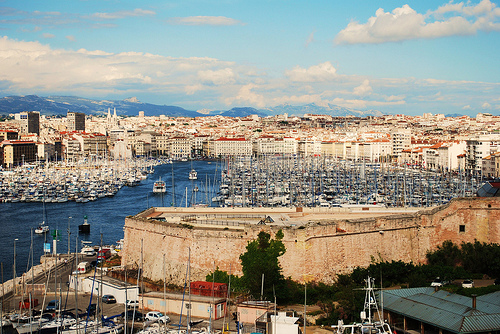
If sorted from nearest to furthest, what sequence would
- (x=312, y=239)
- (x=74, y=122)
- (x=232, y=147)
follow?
(x=312, y=239) → (x=232, y=147) → (x=74, y=122)

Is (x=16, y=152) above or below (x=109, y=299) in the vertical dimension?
above

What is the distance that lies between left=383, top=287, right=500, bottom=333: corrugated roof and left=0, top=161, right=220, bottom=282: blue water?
1158 centimetres

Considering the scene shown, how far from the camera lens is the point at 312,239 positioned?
1452cm

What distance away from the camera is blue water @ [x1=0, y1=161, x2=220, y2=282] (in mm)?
24984

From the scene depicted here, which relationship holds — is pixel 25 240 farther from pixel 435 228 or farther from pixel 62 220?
pixel 435 228

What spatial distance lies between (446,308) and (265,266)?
169 inches

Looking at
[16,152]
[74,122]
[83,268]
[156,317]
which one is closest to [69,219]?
[83,268]

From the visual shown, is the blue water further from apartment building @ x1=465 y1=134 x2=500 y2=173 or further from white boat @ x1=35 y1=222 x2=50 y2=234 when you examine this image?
apartment building @ x1=465 y1=134 x2=500 y2=173

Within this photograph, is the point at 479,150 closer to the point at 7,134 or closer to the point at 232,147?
the point at 232,147

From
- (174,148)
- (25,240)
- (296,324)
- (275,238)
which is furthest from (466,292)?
(174,148)

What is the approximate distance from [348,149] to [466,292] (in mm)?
73271

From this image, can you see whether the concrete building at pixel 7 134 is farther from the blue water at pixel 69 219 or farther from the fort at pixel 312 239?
the fort at pixel 312 239

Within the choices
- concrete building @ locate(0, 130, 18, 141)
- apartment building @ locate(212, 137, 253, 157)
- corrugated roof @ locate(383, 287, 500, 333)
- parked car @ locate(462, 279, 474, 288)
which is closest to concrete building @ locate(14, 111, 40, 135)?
concrete building @ locate(0, 130, 18, 141)

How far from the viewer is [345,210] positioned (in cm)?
1992
